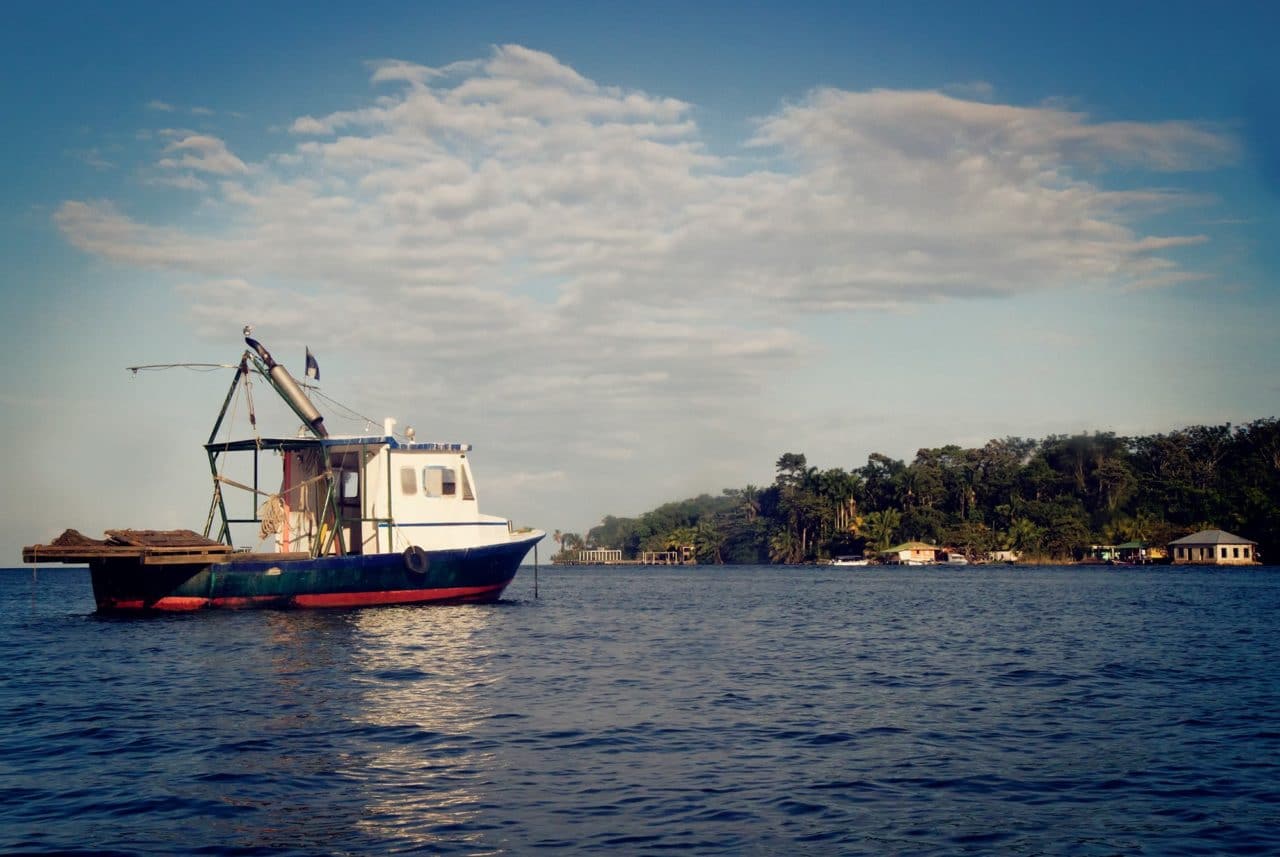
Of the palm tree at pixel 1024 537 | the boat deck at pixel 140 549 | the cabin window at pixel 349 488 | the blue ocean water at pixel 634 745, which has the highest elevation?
the cabin window at pixel 349 488

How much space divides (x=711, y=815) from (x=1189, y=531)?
125 meters

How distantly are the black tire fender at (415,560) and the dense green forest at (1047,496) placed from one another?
10376cm

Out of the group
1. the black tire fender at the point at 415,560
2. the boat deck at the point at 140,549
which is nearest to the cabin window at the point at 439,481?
the black tire fender at the point at 415,560

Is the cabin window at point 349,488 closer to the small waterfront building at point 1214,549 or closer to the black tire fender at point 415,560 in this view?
the black tire fender at point 415,560

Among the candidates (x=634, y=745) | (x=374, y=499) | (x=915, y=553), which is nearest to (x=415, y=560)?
(x=374, y=499)

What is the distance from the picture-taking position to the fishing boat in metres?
33.7

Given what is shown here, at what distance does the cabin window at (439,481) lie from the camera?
37.4 meters

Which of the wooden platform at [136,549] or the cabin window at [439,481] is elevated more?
the cabin window at [439,481]

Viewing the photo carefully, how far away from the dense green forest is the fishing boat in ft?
334

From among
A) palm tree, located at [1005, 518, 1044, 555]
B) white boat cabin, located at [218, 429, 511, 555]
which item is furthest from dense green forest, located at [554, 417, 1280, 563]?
white boat cabin, located at [218, 429, 511, 555]

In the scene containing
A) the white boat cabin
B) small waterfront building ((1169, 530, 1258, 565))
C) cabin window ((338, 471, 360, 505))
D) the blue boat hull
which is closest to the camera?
the blue boat hull

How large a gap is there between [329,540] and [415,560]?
13.5ft

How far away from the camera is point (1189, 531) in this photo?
118375mm

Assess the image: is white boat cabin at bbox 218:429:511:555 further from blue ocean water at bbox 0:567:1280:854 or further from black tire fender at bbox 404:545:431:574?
blue ocean water at bbox 0:567:1280:854
